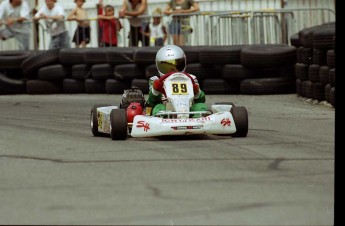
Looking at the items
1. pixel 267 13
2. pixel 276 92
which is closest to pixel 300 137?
pixel 276 92

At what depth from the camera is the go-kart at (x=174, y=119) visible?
10.6 metres

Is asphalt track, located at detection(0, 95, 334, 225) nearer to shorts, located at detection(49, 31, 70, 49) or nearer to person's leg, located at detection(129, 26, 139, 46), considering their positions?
→ person's leg, located at detection(129, 26, 139, 46)

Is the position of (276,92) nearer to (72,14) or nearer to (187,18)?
(187,18)

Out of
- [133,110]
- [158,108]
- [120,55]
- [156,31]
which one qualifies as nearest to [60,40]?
[156,31]

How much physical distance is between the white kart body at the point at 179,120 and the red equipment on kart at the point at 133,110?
13.7 inches

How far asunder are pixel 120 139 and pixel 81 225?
4.71 meters

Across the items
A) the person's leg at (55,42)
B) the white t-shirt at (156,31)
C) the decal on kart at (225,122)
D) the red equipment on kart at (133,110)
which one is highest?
the white t-shirt at (156,31)

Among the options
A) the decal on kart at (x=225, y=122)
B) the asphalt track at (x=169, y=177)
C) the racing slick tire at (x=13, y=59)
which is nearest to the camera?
the asphalt track at (x=169, y=177)

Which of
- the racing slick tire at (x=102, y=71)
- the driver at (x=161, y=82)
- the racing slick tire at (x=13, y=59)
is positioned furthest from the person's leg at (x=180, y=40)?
the driver at (x=161, y=82)

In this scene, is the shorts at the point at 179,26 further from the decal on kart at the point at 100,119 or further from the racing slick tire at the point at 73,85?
the decal on kart at the point at 100,119

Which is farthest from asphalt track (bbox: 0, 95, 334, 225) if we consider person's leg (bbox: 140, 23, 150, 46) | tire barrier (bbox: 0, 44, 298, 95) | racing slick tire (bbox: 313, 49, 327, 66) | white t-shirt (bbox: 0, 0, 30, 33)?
white t-shirt (bbox: 0, 0, 30, 33)

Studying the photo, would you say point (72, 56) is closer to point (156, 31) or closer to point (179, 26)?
point (156, 31)

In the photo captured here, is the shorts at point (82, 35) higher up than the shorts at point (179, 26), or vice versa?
the shorts at point (179, 26)

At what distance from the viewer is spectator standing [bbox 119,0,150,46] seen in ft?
63.8
